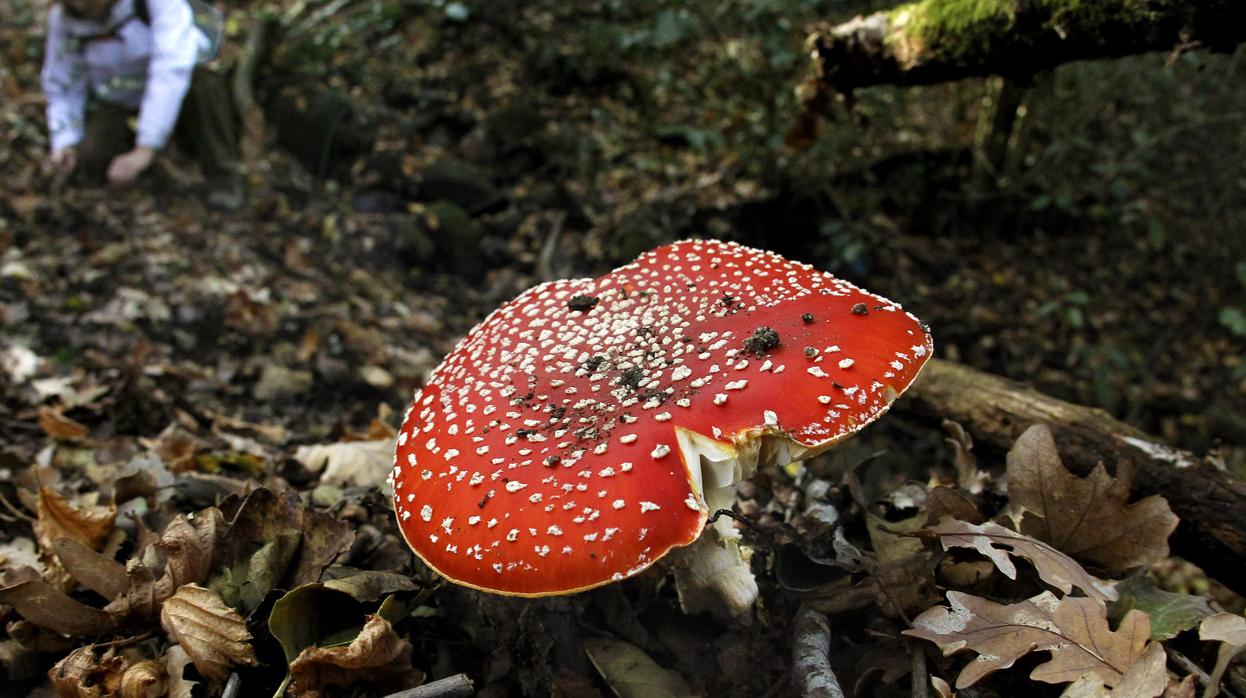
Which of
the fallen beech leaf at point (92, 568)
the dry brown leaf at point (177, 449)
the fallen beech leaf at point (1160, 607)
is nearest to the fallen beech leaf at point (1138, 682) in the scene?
the fallen beech leaf at point (1160, 607)

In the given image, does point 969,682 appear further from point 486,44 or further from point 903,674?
point 486,44

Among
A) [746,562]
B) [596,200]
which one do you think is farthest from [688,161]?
[746,562]

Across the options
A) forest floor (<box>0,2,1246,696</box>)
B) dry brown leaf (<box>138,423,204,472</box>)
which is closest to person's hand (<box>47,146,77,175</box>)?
forest floor (<box>0,2,1246,696</box>)

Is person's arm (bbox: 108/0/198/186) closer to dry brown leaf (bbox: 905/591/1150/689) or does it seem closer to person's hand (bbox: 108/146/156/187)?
person's hand (bbox: 108/146/156/187)

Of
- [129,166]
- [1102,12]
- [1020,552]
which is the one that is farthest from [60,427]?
[1102,12]

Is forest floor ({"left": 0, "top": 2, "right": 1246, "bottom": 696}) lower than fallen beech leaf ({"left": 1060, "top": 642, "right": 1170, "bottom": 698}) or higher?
lower

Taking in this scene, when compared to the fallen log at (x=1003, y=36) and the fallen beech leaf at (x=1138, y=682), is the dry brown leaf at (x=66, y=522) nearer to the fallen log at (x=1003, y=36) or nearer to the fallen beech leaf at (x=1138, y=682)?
the fallen beech leaf at (x=1138, y=682)
